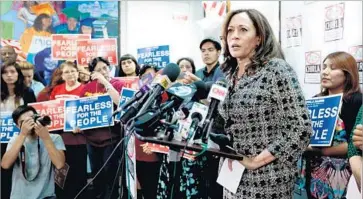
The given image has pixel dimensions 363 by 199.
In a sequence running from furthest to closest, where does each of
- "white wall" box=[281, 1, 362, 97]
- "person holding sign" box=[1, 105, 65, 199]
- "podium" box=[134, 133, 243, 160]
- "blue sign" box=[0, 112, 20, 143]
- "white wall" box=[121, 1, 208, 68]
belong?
"white wall" box=[121, 1, 208, 68] → "blue sign" box=[0, 112, 20, 143] → "person holding sign" box=[1, 105, 65, 199] → "white wall" box=[281, 1, 362, 97] → "podium" box=[134, 133, 243, 160]

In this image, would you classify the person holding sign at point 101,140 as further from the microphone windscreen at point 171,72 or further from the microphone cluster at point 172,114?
the microphone cluster at point 172,114

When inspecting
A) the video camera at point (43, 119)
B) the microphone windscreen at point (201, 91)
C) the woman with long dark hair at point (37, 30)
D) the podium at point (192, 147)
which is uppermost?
the woman with long dark hair at point (37, 30)

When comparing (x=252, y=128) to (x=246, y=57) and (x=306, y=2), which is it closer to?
(x=246, y=57)

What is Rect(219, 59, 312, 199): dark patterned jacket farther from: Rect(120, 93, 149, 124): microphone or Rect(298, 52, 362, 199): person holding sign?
Rect(298, 52, 362, 199): person holding sign

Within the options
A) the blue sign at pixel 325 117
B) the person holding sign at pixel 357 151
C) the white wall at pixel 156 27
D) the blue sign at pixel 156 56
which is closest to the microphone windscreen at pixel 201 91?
the person holding sign at pixel 357 151

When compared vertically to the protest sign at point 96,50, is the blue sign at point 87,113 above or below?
below

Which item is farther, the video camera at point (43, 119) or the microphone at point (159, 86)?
the video camera at point (43, 119)

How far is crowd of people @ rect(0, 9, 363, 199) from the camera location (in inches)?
52.1

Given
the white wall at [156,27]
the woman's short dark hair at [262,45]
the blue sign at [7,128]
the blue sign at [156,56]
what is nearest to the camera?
the woman's short dark hair at [262,45]

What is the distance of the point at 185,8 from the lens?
318 cm

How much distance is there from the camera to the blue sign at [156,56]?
3.02 meters

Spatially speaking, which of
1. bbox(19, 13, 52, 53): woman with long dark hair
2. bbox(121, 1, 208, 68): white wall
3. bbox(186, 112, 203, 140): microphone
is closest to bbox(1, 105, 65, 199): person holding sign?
bbox(19, 13, 52, 53): woman with long dark hair

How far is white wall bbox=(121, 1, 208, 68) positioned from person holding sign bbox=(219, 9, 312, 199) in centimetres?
174

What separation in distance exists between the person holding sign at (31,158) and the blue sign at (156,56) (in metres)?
0.92
